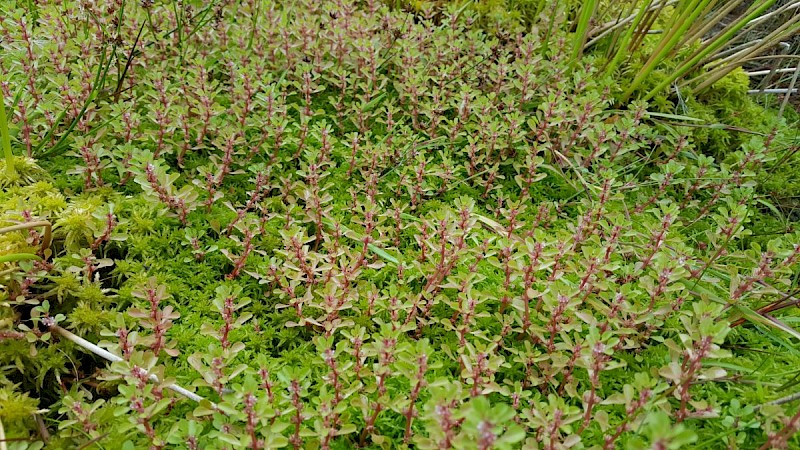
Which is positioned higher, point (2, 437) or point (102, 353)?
point (102, 353)

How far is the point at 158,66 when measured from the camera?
9.26 feet

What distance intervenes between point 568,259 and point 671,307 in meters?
0.44

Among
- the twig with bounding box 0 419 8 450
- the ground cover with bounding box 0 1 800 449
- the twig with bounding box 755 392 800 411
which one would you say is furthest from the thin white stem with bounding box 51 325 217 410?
the twig with bounding box 755 392 800 411

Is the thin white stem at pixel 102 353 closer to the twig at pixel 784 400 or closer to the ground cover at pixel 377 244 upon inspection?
the ground cover at pixel 377 244

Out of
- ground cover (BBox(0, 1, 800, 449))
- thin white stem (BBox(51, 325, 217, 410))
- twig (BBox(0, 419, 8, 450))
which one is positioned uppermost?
ground cover (BBox(0, 1, 800, 449))

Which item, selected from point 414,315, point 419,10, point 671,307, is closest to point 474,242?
point 414,315

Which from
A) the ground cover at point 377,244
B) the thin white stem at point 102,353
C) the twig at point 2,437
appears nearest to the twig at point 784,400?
the ground cover at point 377,244

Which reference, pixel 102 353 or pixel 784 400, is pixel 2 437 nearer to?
pixel 102 353

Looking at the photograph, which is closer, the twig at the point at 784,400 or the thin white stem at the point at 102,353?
the twig at the point at 784,400

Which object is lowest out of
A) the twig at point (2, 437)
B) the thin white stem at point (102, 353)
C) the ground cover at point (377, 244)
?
the twig at point (2, 437)

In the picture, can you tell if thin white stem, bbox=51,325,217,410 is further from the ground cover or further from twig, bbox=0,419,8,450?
twig, bbox=0,419,8,450

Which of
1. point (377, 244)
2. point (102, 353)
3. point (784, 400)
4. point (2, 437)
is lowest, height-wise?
point (2, 437)

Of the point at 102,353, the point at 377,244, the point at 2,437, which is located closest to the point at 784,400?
the point at 377,244

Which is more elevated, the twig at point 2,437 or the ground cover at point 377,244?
the ground cover at point 377,244
